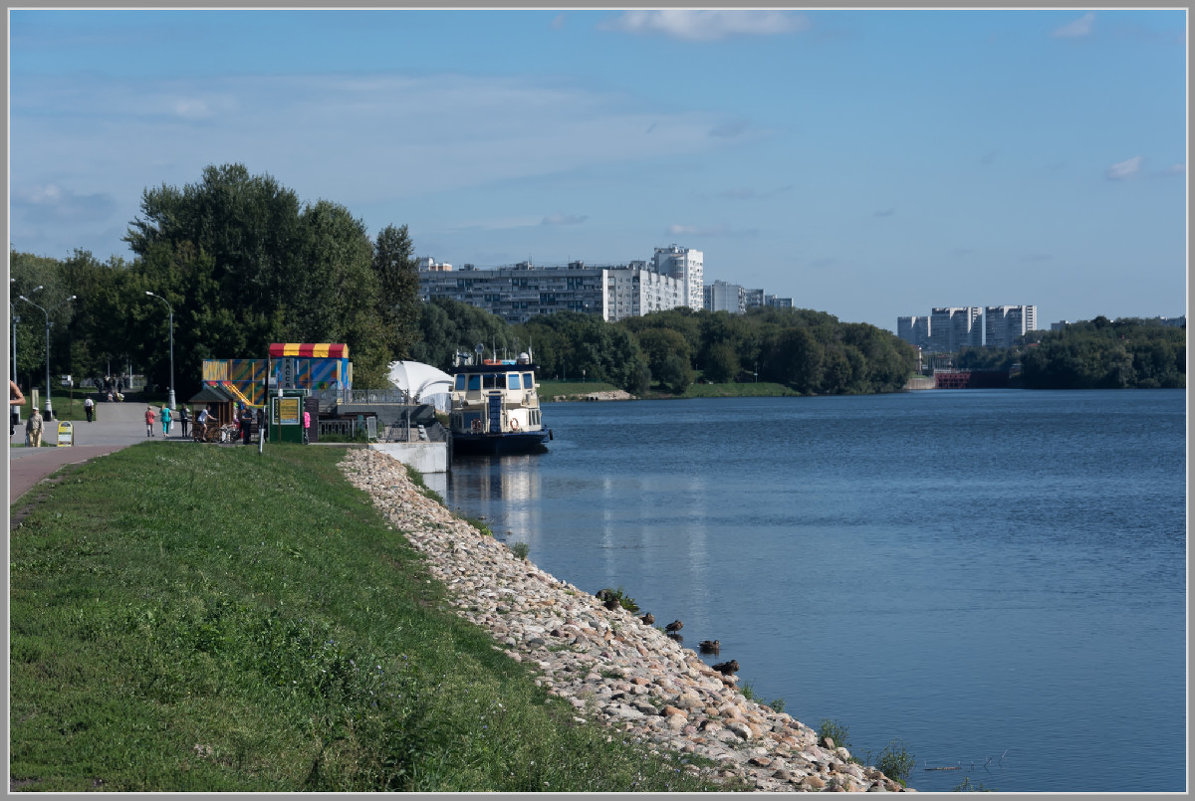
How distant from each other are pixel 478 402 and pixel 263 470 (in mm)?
33843

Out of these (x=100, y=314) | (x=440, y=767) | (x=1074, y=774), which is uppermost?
(x=100, y=314)

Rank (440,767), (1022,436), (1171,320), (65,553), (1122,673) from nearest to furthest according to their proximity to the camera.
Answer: (440,767)
(65,553)
(1122,673)
(1022,436)
(1171,320)

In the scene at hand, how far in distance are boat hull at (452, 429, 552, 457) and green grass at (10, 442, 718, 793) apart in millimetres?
45315

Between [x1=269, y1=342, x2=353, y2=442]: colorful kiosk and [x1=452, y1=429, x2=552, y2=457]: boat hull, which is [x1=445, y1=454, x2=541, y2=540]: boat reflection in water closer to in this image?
[x1=452, y1=429, x2=552, y2=457]: boat hull

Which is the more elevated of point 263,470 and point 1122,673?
point 263,470

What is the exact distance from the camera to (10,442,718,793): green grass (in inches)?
321

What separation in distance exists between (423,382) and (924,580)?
59.6 m

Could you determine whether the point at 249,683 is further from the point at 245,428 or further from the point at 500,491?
the point at 500,491

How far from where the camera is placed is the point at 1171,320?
489ft

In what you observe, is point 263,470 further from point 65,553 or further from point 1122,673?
point 1122,673

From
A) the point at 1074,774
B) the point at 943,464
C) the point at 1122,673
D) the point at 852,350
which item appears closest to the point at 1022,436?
the point at 943,464

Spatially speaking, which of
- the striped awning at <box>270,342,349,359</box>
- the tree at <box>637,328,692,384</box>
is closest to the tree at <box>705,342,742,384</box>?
the tree at <box>637,328,692,384</box>

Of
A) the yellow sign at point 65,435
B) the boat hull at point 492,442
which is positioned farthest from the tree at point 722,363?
the yellow sign at point 65,435

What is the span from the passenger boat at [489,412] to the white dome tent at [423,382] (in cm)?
1387
